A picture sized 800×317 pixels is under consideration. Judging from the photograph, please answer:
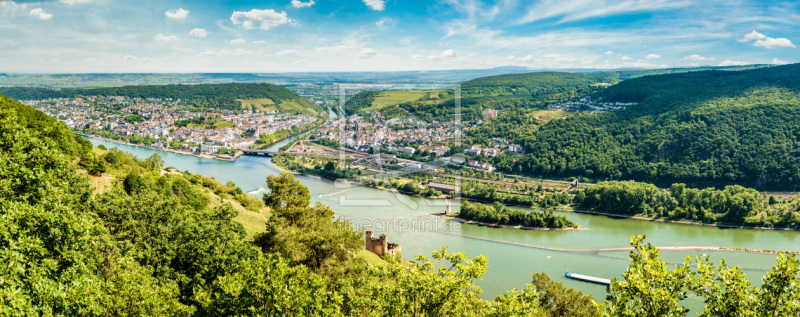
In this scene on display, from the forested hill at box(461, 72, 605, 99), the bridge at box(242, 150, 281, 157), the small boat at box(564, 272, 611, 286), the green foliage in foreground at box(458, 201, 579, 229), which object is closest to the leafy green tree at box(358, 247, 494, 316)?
the small boat at box(564, 272, 611, 286)

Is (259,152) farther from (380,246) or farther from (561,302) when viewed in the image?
(561,302)

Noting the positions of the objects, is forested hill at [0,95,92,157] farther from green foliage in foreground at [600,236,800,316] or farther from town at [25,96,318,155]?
town at [25,96,318,155]

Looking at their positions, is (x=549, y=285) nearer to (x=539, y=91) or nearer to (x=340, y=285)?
(x=340, y=285)

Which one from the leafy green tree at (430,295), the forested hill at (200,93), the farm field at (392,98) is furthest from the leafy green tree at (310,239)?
the forested hill at (200,93)

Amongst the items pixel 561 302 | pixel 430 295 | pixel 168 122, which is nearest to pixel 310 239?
pixel 430 295

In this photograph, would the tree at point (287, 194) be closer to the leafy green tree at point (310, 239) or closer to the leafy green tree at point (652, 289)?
the leafy green tree at point (310, 239)
